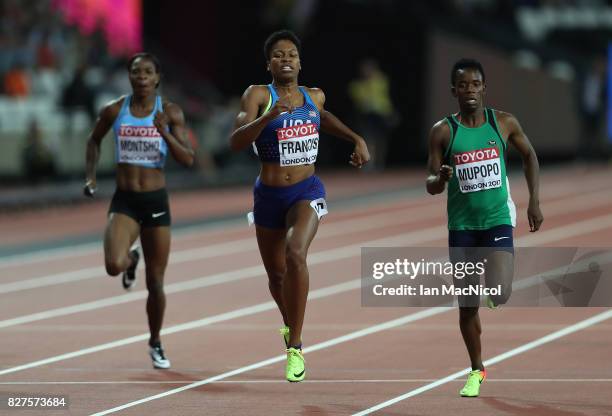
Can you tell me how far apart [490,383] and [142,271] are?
728 centimetres

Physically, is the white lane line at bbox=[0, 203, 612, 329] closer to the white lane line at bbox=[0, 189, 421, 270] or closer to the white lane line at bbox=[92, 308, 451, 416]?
the white lane line at bbox=[0, 189, 421, 270]

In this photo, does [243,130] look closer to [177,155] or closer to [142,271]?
[177,155]

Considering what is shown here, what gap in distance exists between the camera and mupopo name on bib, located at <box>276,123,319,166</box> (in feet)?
31.4

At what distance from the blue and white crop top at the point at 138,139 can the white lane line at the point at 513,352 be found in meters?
2.57

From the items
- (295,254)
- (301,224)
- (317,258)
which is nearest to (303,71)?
(317,258)

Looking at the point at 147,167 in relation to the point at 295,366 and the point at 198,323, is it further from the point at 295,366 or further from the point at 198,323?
the point at 198,323

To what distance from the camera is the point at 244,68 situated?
33.3m

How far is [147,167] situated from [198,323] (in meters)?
2.52

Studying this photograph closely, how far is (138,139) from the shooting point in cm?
1045

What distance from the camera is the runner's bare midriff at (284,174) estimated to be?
31.8ft

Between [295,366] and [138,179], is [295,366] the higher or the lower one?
the lower one

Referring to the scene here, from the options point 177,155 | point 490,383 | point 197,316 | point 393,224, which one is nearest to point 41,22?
point 393,224

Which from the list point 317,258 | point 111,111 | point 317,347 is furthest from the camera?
point 317,258

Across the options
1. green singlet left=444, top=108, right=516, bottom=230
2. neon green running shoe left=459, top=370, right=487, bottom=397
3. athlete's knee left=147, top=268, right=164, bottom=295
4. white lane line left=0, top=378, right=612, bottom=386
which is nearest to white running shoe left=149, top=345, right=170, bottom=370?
athlete's knee left=147, top=268, right=164, bottom=295
